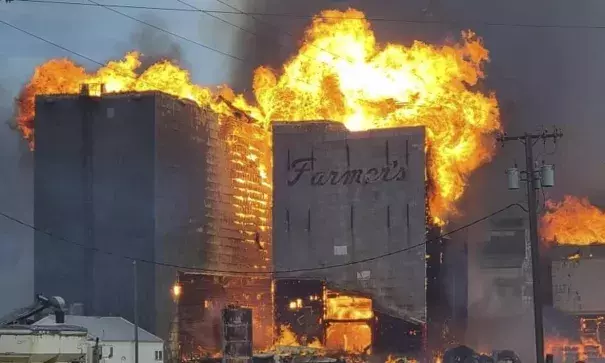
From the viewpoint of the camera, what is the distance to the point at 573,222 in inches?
3575

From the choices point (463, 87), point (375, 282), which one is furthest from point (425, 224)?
point (463, 87)

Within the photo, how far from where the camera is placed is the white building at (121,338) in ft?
170

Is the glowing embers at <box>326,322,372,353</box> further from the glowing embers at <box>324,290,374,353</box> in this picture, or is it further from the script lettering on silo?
the script lettering on silo

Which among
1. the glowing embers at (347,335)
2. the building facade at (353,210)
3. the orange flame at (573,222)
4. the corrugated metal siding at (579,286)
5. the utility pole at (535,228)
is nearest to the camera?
the utility pole at (535,228)

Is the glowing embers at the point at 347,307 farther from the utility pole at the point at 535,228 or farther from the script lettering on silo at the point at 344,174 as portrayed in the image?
the utility pole at the point at 535,228

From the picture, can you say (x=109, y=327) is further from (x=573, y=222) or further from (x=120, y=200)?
(x=573, y=222)

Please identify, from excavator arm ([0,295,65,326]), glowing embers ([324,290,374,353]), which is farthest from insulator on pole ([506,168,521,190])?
glowing embers ([324,290,374,353])

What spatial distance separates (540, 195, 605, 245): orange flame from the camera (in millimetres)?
87062

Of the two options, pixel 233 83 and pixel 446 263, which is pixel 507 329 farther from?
pixel 233 83

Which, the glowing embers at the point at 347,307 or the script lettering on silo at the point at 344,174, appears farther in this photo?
the script lettering on silo at the point at 344,174

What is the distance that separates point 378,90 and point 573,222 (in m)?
32.2

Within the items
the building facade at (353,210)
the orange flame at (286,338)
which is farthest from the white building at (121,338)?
the building facade at (353,210)

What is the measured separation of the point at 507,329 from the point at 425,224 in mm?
22316

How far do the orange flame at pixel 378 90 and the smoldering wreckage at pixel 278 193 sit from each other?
0.36ft
